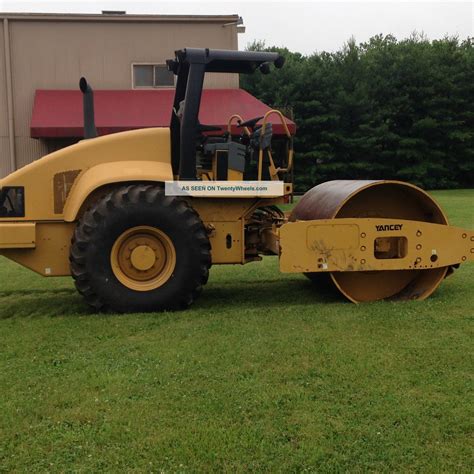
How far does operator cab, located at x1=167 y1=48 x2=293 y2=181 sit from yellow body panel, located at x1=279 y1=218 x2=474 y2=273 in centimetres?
80

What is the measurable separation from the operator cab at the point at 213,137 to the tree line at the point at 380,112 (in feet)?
82.9

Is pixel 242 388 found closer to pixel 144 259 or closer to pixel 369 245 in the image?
pixel 144 259

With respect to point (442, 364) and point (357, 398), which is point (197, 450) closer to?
point (357, 398)

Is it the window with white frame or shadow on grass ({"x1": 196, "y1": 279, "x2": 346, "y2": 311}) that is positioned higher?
the window with white frame

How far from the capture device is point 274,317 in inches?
221

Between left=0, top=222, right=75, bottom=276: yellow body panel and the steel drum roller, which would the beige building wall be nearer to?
the steel drum roller

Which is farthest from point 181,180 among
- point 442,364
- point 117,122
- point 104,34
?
point 104,34

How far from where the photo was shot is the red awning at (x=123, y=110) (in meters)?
17.7

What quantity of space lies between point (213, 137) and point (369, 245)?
6.44 feet

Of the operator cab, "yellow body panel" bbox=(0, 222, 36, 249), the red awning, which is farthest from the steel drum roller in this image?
the red awning

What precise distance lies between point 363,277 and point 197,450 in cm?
368

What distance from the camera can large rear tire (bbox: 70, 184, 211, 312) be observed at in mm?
5723

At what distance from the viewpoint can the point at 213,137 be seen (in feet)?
21.2

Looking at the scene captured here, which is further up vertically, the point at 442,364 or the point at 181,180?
the point at 181,180
